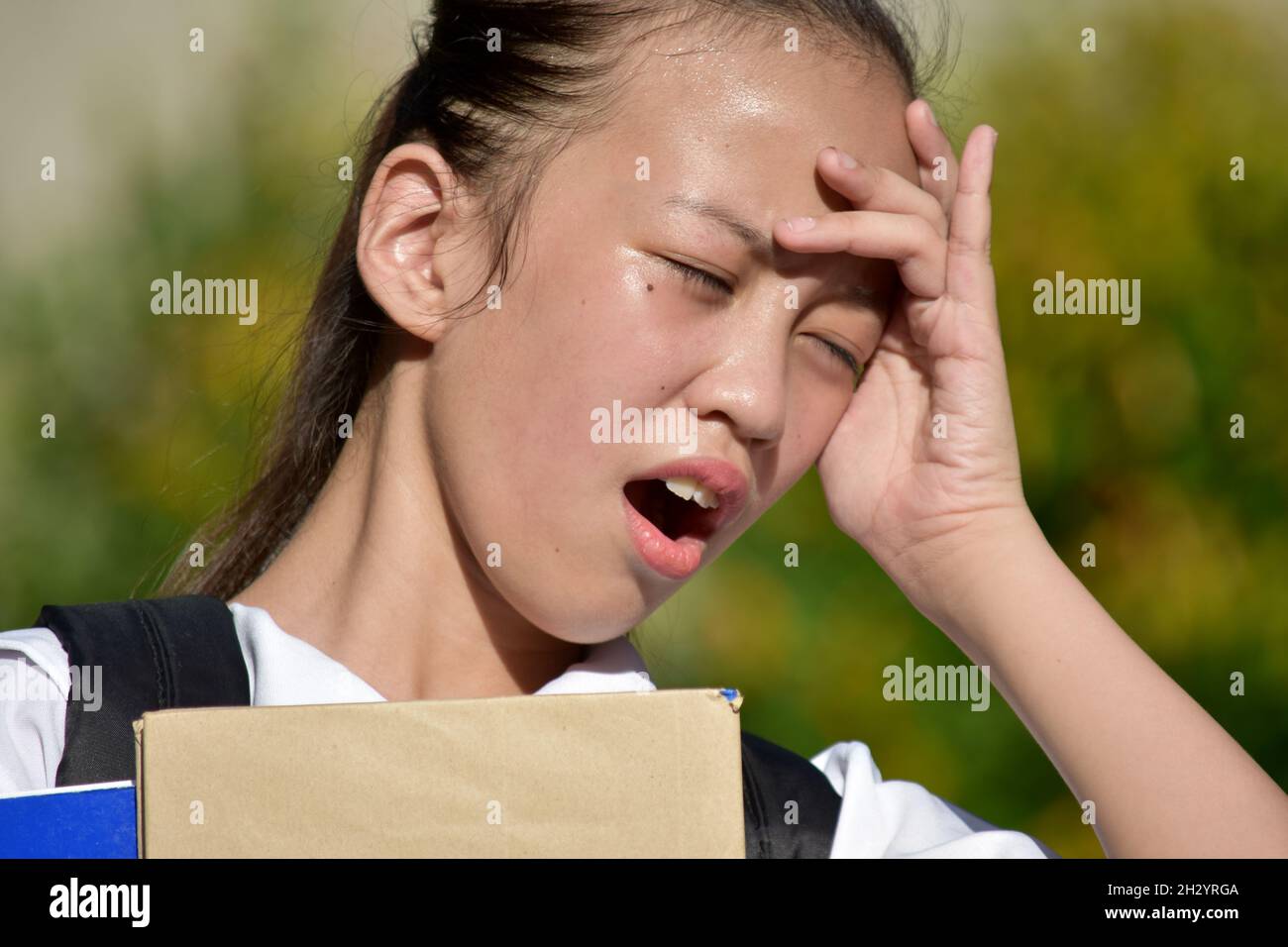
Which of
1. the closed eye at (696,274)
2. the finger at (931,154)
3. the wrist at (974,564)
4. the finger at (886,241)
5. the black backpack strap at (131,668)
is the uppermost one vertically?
the finger at (931,154)

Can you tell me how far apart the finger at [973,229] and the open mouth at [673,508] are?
1.47ft

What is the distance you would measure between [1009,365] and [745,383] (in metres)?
1.62

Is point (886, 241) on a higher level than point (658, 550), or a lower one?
higher

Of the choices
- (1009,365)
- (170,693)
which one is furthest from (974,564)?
(1009,365)

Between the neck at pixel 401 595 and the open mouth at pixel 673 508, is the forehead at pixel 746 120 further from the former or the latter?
the neck at pixel 401 595

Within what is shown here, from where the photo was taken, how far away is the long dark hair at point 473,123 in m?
1.62

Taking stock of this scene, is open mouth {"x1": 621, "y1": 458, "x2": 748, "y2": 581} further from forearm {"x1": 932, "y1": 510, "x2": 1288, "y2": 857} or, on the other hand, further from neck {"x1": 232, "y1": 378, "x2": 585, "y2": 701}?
forearm {"x1": 932, "y1": 510, "x2": 1288, "y2": 857}

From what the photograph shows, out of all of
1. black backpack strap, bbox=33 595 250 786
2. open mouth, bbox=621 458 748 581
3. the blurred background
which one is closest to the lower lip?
open mouth, bbox=621 458 748 581

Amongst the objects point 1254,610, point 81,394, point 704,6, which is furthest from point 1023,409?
point 81,394

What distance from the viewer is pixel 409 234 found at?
1.72 metres

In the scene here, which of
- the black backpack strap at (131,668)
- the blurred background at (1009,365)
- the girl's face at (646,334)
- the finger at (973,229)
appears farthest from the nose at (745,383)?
the blurred background at (1009,365)

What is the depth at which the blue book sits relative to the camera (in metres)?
1.12

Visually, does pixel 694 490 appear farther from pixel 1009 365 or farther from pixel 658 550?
pixel 1009 365
